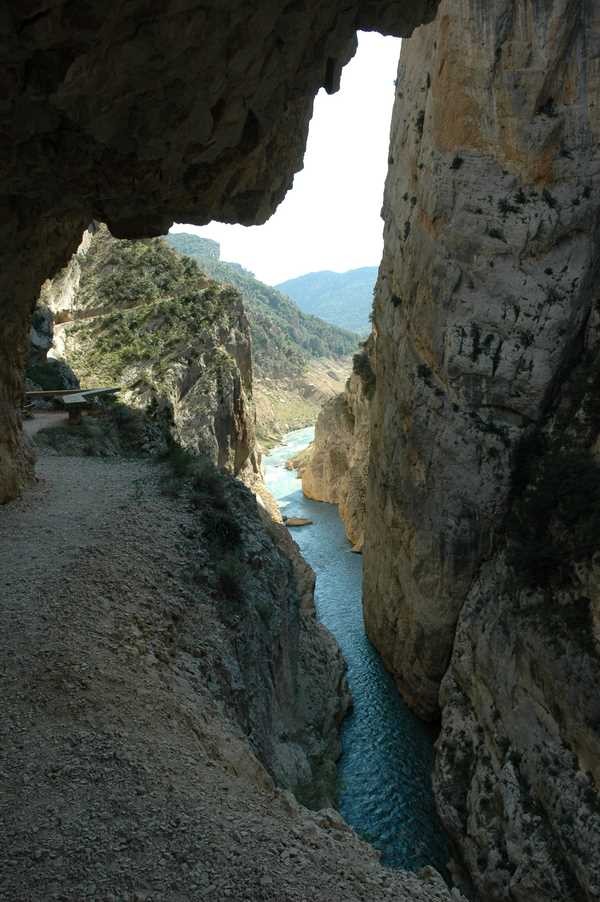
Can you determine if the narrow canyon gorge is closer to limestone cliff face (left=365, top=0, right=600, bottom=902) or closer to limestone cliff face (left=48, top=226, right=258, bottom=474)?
limestone cliff face (left=365, top=0, right=600, bottom=902)

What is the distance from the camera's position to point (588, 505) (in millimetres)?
12719

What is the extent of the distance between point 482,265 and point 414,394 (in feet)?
12.6

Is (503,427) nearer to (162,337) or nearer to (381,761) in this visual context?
(381,761)

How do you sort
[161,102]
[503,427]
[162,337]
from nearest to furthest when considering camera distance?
[161,102] < [503,427] < [162,337]

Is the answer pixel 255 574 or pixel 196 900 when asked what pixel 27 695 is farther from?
pixel 255 574

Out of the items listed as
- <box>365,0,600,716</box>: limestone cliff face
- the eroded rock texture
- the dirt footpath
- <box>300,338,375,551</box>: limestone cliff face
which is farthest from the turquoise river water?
the eroded rock texture

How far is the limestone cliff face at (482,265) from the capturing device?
49.5 ft

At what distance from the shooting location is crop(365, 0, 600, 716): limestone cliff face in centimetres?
1508

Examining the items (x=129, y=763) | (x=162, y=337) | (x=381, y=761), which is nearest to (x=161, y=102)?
(x=129, y=763)

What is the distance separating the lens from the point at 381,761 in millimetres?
16188

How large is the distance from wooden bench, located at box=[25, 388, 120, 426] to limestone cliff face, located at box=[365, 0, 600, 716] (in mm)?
8875

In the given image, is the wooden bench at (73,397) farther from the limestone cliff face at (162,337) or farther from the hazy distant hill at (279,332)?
the hazy distant hill at (279,332)

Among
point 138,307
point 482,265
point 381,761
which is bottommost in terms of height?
point 381,761

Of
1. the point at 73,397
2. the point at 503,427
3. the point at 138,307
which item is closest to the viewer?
the point at 503,427
